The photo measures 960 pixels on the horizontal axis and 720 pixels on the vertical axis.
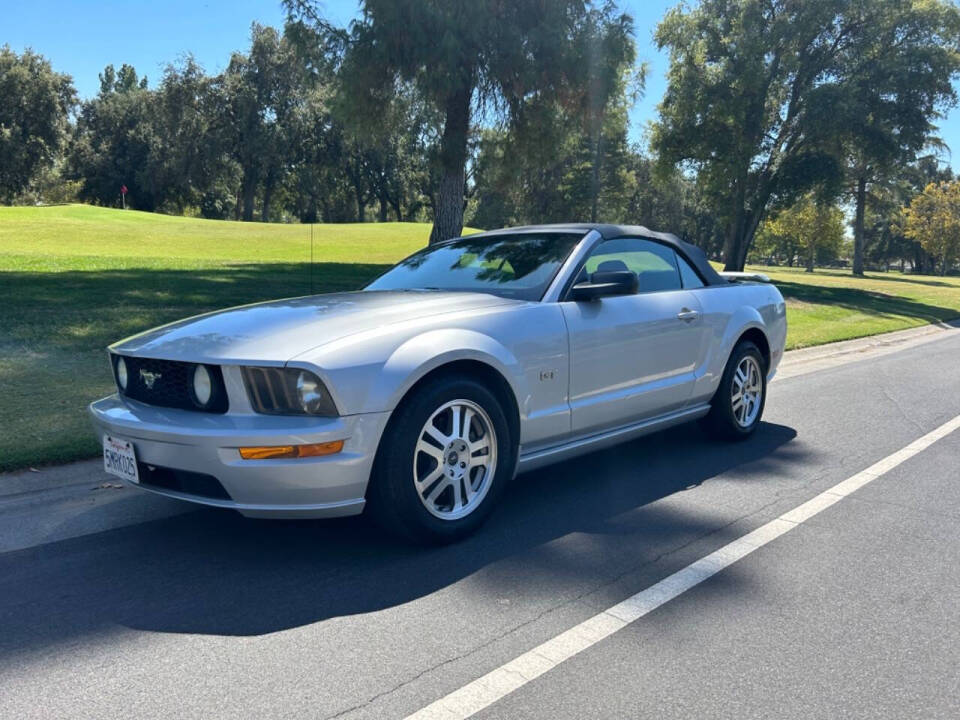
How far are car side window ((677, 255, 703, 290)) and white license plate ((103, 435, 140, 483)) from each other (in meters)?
3.78

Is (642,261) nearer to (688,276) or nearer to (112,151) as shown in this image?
(688,276)

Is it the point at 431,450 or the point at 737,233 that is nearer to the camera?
the point at 431,450

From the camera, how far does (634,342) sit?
16.1 ft

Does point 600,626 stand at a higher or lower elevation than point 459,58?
lower

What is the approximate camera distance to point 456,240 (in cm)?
573

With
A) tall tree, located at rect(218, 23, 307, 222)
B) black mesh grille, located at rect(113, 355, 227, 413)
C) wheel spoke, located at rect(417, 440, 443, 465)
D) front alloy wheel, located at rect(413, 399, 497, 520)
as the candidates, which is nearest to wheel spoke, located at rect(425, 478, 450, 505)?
front alloy wheel, located at rect(413, 399, 497, 520)

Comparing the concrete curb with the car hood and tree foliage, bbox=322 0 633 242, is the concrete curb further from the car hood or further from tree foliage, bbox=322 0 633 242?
tree foliage, bbox=322 0 633 242

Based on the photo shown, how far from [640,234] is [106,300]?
8.50 m

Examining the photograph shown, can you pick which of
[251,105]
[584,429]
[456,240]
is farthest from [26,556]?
[251,105]

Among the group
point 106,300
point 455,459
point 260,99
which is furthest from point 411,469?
point 260,99

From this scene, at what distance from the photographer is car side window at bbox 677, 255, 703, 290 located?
5774mm

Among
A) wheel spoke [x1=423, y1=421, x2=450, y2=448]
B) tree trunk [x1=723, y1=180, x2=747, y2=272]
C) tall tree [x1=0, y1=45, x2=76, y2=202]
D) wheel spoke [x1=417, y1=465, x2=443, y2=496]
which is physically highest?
tall tree [x1=0, y1=45, x2=76, y2=202]

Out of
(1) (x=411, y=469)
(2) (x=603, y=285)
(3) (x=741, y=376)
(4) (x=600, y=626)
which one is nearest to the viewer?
(4) (x=600, y=626)

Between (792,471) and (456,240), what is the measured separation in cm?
279
